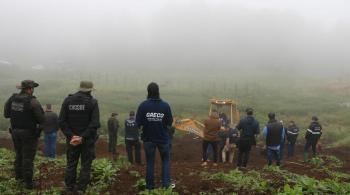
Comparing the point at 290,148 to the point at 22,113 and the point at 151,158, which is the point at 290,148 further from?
the point at 22,113

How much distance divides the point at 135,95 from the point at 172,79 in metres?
22.0

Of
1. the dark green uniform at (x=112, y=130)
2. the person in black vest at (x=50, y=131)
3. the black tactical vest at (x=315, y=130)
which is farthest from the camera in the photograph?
the black tactical vest at (x=315, y=130)

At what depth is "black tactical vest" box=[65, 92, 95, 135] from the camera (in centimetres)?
942

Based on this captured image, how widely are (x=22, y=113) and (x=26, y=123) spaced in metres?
0.22

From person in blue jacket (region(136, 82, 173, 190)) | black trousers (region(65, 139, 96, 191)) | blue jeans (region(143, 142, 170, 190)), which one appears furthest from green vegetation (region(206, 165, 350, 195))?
black trousers (region(65, 139, 96, 191))

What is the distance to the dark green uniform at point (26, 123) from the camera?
32.4ft

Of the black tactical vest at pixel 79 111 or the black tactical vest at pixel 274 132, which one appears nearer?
the black tactical vest at pixel 79 111

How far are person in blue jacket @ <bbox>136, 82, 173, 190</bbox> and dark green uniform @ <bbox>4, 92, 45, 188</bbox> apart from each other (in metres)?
2.04

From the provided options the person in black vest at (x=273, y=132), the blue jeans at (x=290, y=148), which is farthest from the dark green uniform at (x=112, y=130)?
the blue jeans at (x=290, y=148)

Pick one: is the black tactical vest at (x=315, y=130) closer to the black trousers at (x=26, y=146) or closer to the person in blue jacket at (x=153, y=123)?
the person in blue jacket at (x=153, y=123)

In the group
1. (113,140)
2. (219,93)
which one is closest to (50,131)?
(113,140)

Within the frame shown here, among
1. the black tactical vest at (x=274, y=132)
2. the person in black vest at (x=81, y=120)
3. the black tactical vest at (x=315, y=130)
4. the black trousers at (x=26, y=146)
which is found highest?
the person in black vest at (x=81, y=120)

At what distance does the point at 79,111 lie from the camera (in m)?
9.45

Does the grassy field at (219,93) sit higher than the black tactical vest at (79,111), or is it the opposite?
the black tactical vest at (79,111)
